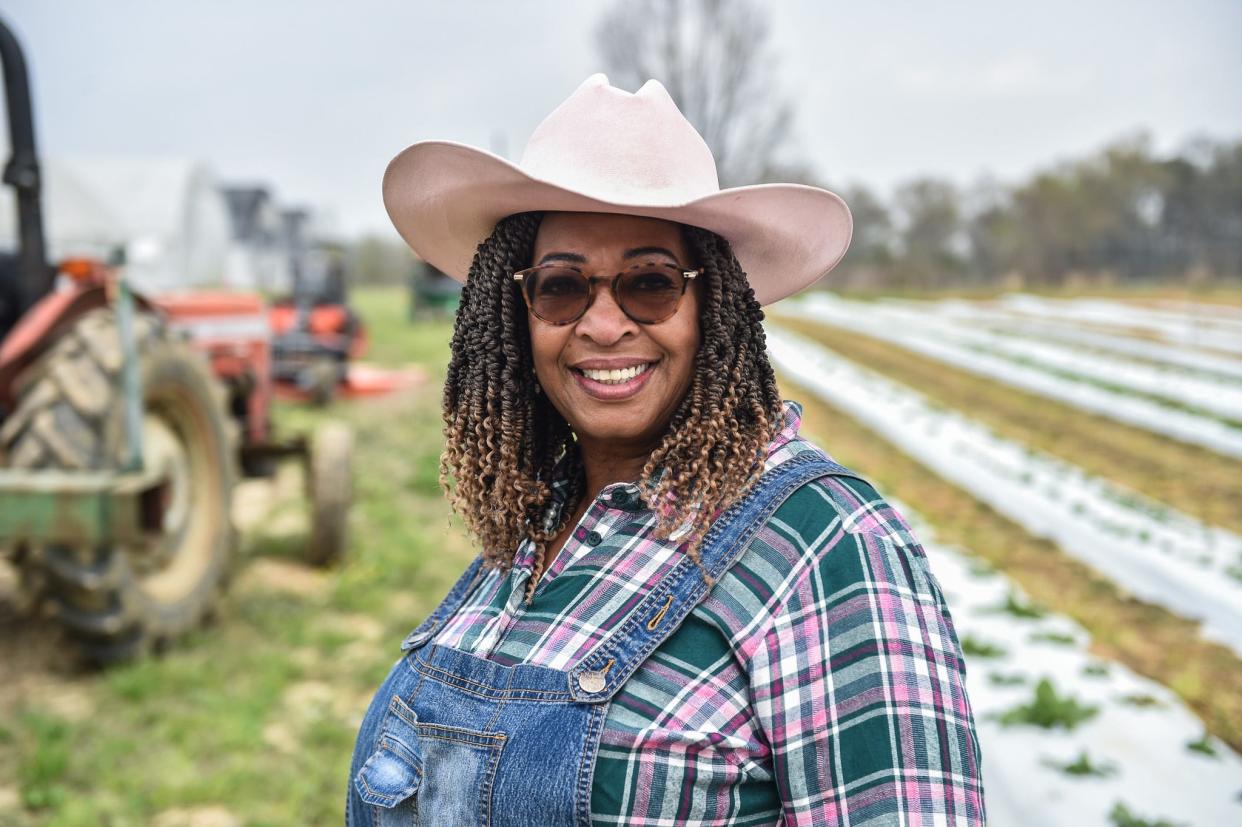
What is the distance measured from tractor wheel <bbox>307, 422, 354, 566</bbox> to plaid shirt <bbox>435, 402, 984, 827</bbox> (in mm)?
4399

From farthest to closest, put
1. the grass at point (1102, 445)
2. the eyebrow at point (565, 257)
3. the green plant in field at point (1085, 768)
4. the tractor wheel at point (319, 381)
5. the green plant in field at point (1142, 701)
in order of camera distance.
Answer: the tractor wheel at point (319, 381), the grass at point (1102, 445), the green plant in field at point (1142, 701), the green plant in field at point (1085, 768), the eyebrow at point (565, 257)

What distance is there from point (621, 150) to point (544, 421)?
500 millimetres

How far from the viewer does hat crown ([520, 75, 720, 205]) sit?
135 cm

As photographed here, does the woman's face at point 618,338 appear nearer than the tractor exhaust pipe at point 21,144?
Yes

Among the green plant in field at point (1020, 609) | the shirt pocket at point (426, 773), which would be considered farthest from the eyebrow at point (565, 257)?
the green plant in field at point (1020, 609)

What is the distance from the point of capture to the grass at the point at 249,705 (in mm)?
3227

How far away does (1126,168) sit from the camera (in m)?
39.4

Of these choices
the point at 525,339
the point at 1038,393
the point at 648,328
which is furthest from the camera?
the point at 1038,393

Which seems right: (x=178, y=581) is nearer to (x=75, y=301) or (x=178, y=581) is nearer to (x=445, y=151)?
(x=75, y=301)

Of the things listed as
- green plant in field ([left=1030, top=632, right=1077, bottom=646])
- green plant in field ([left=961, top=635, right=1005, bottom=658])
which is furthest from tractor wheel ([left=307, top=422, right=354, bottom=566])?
green plant in field ([left=1030, top=632, right=1077, bottom=646])

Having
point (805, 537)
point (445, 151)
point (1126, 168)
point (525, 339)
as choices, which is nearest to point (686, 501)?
point (805, 537)

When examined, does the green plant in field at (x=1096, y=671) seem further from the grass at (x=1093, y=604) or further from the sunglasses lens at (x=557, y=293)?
the sunglasses lens at (x=557, y=293)

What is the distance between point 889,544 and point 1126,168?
44463 mm

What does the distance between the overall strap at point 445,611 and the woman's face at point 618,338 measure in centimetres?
34
